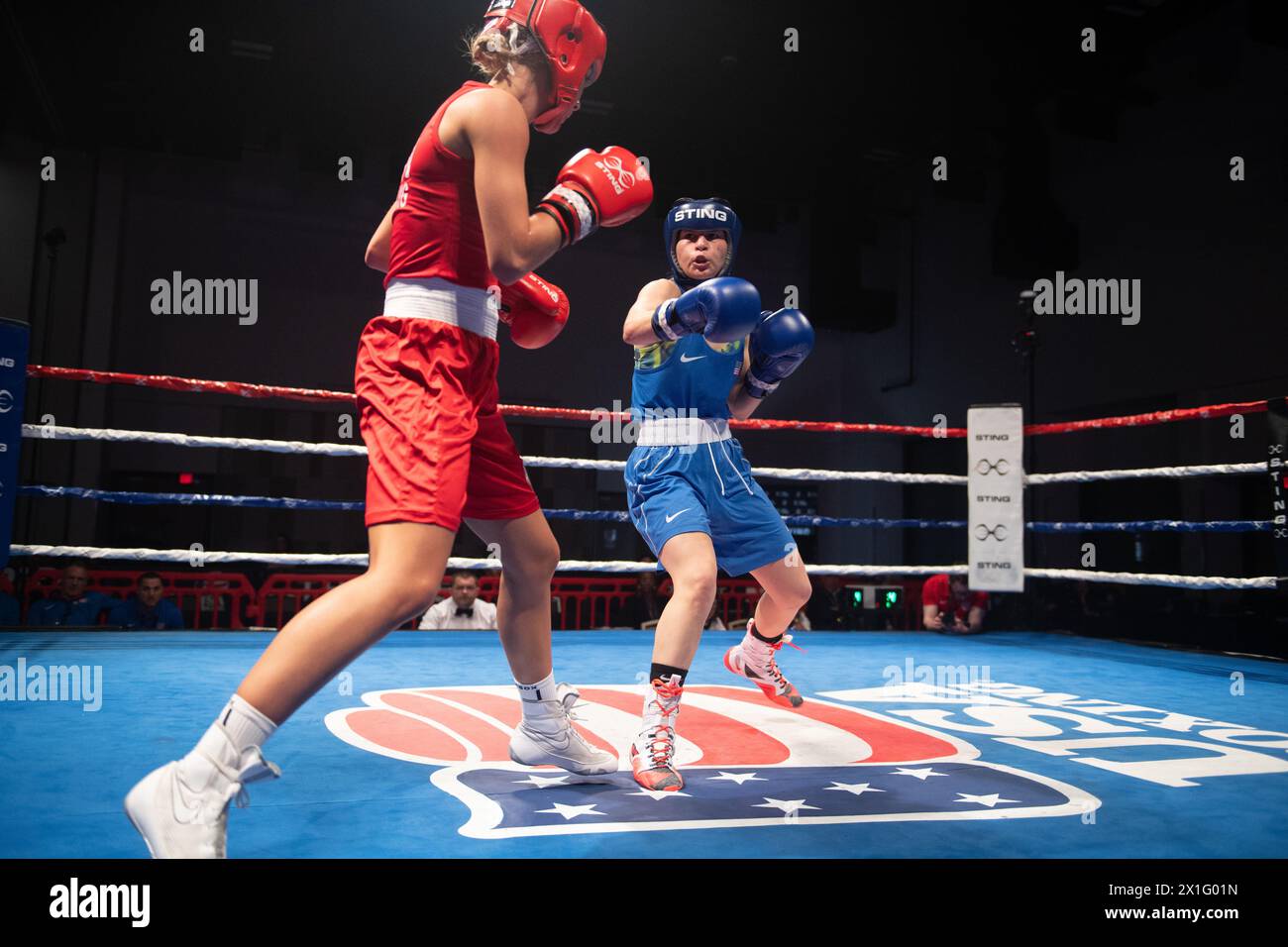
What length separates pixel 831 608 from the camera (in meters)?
7.79

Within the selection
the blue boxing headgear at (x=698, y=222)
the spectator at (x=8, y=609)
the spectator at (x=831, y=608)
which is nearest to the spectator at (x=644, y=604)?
the spectator at (x=831, y=608)

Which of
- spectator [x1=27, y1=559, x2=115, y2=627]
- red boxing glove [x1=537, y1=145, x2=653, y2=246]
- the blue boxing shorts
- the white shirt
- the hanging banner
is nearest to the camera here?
red boxing glove [x1=537, y1=145, x2=653, y2=246]

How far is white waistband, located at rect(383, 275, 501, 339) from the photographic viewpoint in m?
1.44

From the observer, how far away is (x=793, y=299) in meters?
10.9

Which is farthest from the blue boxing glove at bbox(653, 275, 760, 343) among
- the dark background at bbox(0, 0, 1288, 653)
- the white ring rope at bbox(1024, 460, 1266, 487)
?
the dark background at bbox(0, 0, 1288, 653)

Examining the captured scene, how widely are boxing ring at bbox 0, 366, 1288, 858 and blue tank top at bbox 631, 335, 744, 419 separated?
30.2 inches

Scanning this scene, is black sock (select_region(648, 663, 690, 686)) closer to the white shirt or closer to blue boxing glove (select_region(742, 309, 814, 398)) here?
blue boxing glove (select_region(742, 309, 814, 398))

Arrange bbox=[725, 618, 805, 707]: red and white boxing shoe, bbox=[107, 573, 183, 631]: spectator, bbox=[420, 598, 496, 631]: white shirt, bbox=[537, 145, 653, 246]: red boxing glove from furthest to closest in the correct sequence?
bbox=[107, 573, 183, 631]: spectator < bbox=[420, 598, 496, 631]: white shirt < bbox=[725, 618, 805, 707]: red and white boxing shoe < bbox=[537, 145, 653, 246]: red boxing glove

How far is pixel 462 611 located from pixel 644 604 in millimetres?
2238

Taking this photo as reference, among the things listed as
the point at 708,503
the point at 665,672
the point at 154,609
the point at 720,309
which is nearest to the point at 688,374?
the point at 708,503

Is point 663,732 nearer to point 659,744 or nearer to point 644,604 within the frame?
point 659,744

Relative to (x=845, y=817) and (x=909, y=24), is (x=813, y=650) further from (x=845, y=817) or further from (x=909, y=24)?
(x=909, y=24)
